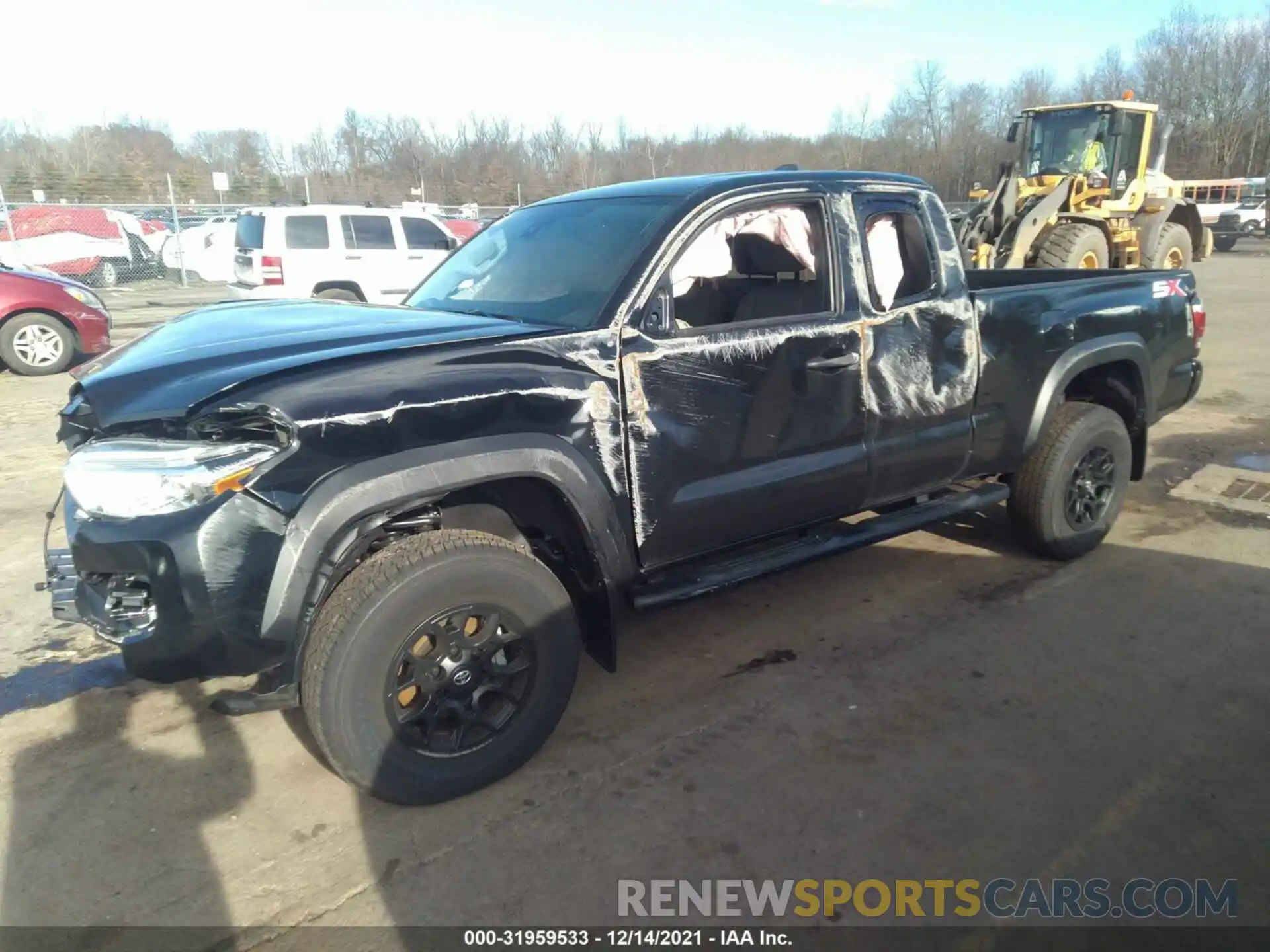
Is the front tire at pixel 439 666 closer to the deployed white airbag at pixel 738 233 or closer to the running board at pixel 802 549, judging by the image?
the running board at pixel 802 549

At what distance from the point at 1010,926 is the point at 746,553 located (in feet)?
5.18

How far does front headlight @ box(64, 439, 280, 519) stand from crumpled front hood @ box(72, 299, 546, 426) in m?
0.11

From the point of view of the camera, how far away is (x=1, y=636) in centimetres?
405

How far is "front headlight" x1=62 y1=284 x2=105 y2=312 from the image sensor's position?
34.2 feet

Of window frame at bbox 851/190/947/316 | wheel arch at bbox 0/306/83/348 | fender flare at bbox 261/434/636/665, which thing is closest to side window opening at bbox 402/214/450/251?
wheel arch at bbox 0/306/83/348

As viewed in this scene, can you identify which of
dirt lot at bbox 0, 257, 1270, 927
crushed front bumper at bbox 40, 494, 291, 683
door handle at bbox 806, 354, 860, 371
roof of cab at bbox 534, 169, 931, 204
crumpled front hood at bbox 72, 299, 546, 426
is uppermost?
roof of cab at bbox 534, 169, 931, 204

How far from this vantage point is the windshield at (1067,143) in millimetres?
14617

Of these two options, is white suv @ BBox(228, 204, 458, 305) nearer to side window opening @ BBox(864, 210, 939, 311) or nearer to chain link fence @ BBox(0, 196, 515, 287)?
chain link fence @ BBox(0, 196, 515, 287)

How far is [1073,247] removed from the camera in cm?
1312

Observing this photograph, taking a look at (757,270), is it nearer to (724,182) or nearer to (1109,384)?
(724,182)

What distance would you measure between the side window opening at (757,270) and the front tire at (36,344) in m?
9.30

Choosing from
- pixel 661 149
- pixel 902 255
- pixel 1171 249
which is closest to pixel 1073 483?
pixel 902 255

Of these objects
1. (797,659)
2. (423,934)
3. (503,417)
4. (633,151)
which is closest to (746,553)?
(797,659)

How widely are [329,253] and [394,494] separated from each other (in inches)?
402
